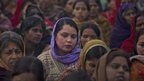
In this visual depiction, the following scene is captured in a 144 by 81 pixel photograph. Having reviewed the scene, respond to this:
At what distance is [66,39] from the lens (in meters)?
5.77

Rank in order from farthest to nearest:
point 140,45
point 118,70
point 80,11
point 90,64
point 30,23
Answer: point 80,11 → point 30,23 → point 140,45 → point 90,64 → point 118,70

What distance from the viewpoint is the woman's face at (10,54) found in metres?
5.45

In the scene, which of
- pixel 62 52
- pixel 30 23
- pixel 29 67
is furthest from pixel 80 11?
pixel 29 67

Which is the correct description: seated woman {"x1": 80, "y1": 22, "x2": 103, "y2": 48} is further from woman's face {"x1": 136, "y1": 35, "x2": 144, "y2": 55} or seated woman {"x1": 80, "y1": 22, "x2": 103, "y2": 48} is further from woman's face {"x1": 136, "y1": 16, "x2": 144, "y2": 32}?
woman's face {"x1": 136, "y1": 16, "x2": 144, "y2": 32}

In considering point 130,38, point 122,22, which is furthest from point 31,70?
point 122,22

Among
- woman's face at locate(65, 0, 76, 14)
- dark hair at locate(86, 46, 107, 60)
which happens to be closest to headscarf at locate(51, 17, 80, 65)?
dark hair at locate(86, 46, 107, 60)

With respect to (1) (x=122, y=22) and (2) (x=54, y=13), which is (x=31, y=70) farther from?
(2) (x=54, y=13)

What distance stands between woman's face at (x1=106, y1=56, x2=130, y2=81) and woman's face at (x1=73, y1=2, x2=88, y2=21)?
325cm

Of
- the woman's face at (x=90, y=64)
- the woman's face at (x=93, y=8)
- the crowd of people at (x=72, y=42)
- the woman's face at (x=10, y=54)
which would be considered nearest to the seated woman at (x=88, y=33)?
the crowd of people at (x=72, y=42)

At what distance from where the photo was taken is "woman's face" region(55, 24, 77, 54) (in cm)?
577

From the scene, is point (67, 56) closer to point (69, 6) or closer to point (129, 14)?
point (129, 14)

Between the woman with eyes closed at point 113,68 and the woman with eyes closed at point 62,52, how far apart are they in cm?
87

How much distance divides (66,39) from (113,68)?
1.09m

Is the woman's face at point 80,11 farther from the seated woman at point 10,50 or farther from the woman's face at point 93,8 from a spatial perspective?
the seated woman at point 10,50
